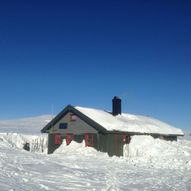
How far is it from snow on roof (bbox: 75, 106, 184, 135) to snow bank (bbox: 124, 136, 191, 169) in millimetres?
1501

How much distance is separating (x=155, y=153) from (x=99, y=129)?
509 cm

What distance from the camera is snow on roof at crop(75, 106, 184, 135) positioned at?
31.6m

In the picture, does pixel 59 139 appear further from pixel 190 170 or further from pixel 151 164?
pixel 190 170

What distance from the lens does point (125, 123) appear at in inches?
1325

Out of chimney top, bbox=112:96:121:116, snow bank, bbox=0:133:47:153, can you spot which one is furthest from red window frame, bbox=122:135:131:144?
snow bank, bbox=0:133:47:153

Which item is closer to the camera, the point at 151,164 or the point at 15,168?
the point at 15,168

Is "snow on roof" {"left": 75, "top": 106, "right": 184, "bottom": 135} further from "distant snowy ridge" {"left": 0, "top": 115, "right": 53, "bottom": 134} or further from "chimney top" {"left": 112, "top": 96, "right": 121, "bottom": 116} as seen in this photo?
"distant snowy ridge" {"left": 0, "top": 115, "right": 53, "bottom": 134}

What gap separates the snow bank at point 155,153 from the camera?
25.7m

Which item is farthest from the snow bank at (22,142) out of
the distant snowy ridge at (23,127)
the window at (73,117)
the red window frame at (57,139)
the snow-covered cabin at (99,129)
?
the distant snowy ridge at (23,127)

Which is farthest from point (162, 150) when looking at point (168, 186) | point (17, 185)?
point (17, 185)

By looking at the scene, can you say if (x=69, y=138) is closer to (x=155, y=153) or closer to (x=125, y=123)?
(x=125, y=123)

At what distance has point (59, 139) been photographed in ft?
112

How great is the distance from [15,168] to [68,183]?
248cm

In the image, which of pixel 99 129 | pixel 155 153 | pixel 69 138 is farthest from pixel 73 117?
pixel 155 153
